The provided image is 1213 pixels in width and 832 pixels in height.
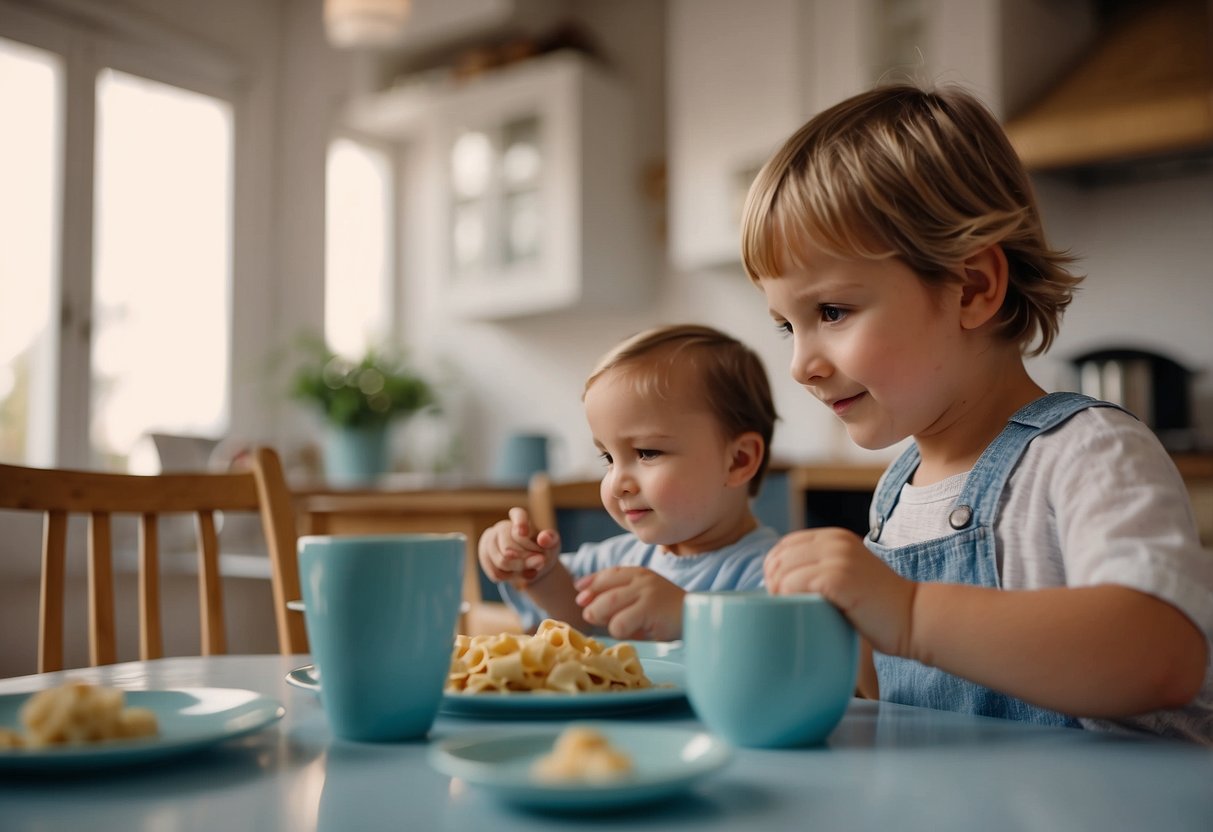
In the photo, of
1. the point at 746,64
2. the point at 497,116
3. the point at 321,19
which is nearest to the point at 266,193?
the point at 321,19

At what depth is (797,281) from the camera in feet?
2.68

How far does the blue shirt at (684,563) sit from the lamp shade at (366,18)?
A: 1.97 meters

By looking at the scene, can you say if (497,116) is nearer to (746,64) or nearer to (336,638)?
(746,64)

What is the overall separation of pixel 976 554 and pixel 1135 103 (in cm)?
212

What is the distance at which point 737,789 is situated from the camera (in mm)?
466

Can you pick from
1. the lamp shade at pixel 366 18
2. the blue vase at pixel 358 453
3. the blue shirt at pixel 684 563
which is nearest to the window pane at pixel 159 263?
the blue vase at pixel 358 453

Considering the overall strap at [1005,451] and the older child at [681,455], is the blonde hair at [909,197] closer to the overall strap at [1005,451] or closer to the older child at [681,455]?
the overall strap at [1005,451]

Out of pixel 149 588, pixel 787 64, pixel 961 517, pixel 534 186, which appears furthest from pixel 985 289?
pixel 534 186

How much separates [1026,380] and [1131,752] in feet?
1.36

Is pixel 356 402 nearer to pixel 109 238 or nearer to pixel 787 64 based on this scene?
pixel 109 238

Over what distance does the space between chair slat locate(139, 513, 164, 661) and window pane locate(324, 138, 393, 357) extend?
9.97ft

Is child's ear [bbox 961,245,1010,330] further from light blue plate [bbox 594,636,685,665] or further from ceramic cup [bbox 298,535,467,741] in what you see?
ceramic cup [bbox 298,535,467,741]

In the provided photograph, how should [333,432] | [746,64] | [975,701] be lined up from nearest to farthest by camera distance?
[975,701]
[746,64]
[333,432]

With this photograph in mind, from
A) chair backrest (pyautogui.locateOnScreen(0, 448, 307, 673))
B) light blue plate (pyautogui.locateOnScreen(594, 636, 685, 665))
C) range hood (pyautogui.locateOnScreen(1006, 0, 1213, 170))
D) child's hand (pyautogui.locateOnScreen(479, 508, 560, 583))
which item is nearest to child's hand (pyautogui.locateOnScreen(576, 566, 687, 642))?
light blue plate (pyautogui.locateOnScreen(594, 636, 685, 665))
